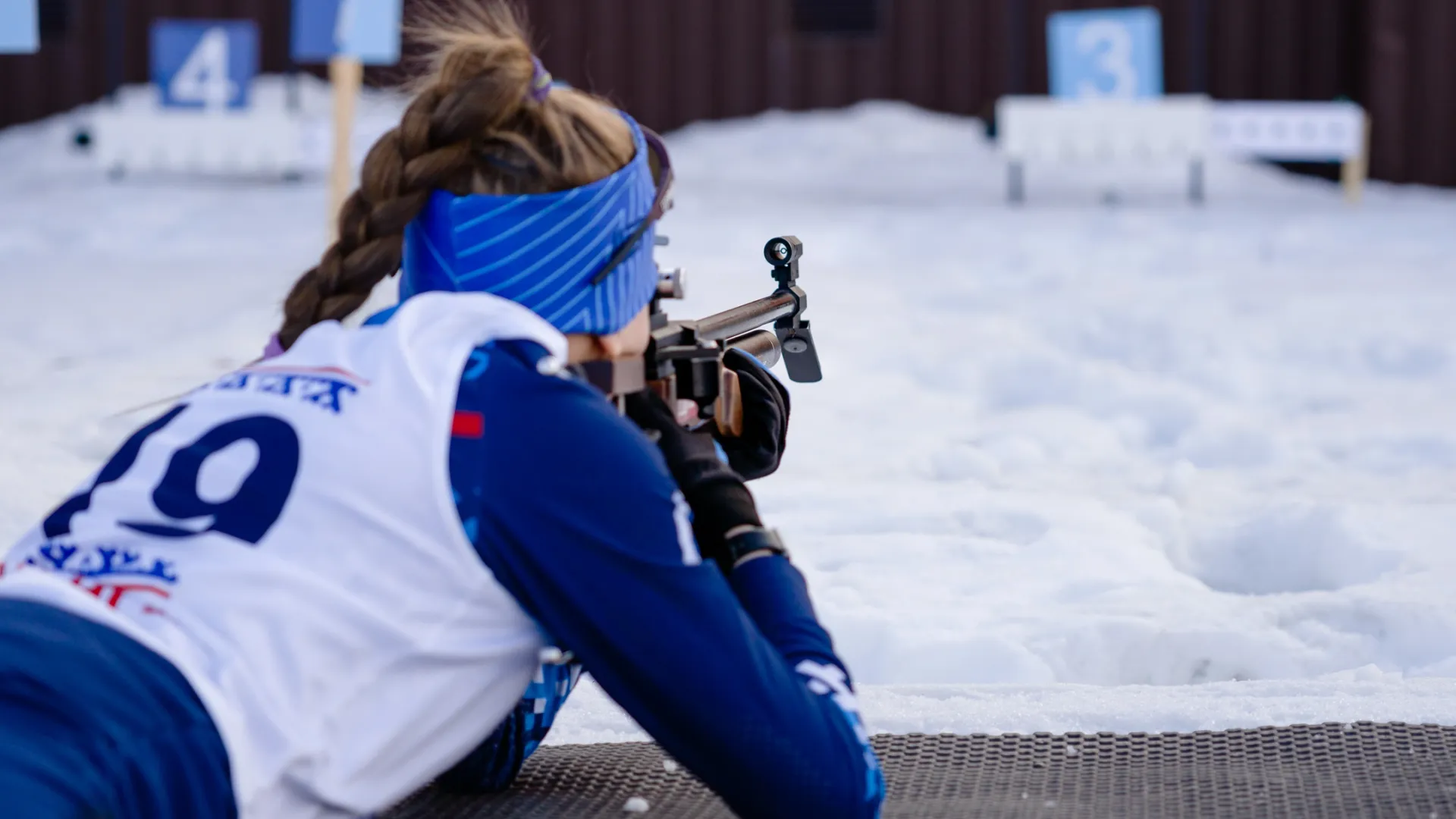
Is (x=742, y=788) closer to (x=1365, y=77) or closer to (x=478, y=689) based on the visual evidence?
(x=478, y=689)

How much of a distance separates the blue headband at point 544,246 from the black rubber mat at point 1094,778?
0.68 meters

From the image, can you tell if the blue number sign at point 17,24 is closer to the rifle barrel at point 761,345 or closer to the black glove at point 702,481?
the rifle barrel at point 761,345

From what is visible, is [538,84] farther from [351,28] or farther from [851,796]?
[351,28]

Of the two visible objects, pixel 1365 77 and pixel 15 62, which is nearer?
pixel 1365 77

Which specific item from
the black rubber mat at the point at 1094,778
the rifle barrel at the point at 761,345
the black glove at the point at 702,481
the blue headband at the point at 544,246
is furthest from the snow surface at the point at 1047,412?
the blue headband at the point at 544,246

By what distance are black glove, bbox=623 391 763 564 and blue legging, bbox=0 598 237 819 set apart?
1.58 ft

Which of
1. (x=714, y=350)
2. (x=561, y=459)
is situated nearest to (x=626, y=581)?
(x=561, y=459)

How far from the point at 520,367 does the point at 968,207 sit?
306 inches

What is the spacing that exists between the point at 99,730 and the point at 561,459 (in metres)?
0.38

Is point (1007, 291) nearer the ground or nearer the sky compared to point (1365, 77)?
nearer the ground

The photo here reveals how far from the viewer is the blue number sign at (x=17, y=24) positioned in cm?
529

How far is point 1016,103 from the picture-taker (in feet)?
29.0

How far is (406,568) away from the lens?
128 cm

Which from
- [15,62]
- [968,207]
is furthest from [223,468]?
[15,62]
